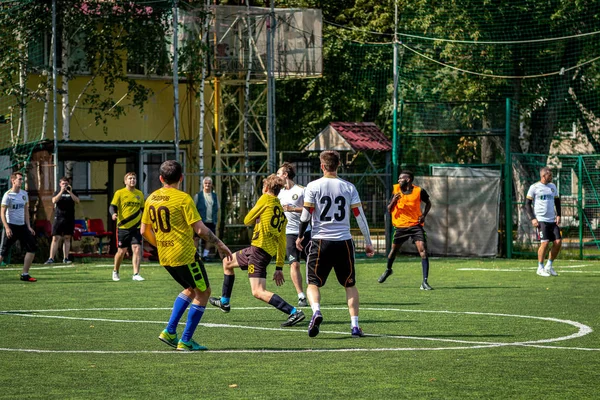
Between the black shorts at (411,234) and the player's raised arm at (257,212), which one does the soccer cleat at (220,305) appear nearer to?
the player's raised arm at (257,212)

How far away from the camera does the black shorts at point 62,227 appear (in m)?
25.2

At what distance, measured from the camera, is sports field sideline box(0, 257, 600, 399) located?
329 inches

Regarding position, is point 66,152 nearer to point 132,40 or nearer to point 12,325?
point 132,40

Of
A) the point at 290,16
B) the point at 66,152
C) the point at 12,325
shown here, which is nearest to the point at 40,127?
the point at 66,152

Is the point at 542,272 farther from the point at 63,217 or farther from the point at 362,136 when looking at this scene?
the point at 362,136

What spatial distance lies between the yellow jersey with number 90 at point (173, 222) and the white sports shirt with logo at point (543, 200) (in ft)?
40.3

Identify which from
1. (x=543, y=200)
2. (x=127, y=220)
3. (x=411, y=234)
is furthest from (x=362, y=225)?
(x=543, y=200)

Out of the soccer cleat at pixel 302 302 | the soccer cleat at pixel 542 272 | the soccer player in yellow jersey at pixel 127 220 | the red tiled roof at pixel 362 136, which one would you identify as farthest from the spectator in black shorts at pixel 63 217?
the soccer cleat at pixel 302 302

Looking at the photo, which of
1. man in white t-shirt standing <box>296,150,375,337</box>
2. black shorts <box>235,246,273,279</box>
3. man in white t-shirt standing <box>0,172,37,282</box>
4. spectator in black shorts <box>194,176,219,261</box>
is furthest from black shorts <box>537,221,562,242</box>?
man in white t-shirt standing <box>296,150,375,337</box>

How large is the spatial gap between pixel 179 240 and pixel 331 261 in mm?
1929

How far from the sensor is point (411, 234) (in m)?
18.9

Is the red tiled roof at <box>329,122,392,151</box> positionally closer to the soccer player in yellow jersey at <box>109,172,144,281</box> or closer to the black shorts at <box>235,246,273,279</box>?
the soccer player in yellow jersey at <box>109,172,144,281</box>

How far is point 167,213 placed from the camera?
10453 millimetres

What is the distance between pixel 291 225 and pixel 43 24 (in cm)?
1544
